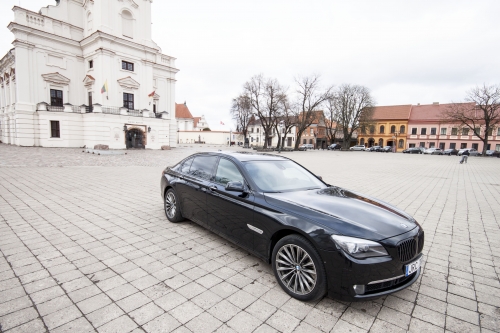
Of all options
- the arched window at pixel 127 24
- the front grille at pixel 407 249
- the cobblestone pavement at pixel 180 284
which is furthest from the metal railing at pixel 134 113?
the front grille at pixel 407 249

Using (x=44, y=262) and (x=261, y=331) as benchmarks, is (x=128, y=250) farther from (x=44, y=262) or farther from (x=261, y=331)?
(x=261, y=331)

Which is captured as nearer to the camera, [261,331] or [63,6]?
[261,331]

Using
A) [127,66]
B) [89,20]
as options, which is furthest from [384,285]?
[89,20]

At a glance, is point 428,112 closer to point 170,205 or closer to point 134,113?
point 134,113

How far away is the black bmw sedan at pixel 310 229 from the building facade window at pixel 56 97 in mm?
37992

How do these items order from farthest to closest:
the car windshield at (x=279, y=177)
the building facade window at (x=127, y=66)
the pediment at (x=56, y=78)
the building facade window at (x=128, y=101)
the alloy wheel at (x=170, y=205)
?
the building facade window at (x=128, y=101) < the building facade window at (x=127, y=66) < the pediment at (x=56, y=78) < the alloy wheel at (x=170, y=205) < the car windshield at (x=279, y=177)

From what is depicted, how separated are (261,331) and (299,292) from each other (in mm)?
679

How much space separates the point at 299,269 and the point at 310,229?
1.71 ft

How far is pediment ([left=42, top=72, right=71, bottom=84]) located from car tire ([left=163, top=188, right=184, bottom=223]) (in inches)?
1424

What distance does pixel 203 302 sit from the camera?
9.07 feet

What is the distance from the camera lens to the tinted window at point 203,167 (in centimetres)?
453

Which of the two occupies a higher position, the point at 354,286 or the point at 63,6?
the point at 63,6

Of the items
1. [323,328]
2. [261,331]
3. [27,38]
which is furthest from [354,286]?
[27,38]

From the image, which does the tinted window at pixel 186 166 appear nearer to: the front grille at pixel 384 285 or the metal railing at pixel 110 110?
the front grille at pixel 384 285
